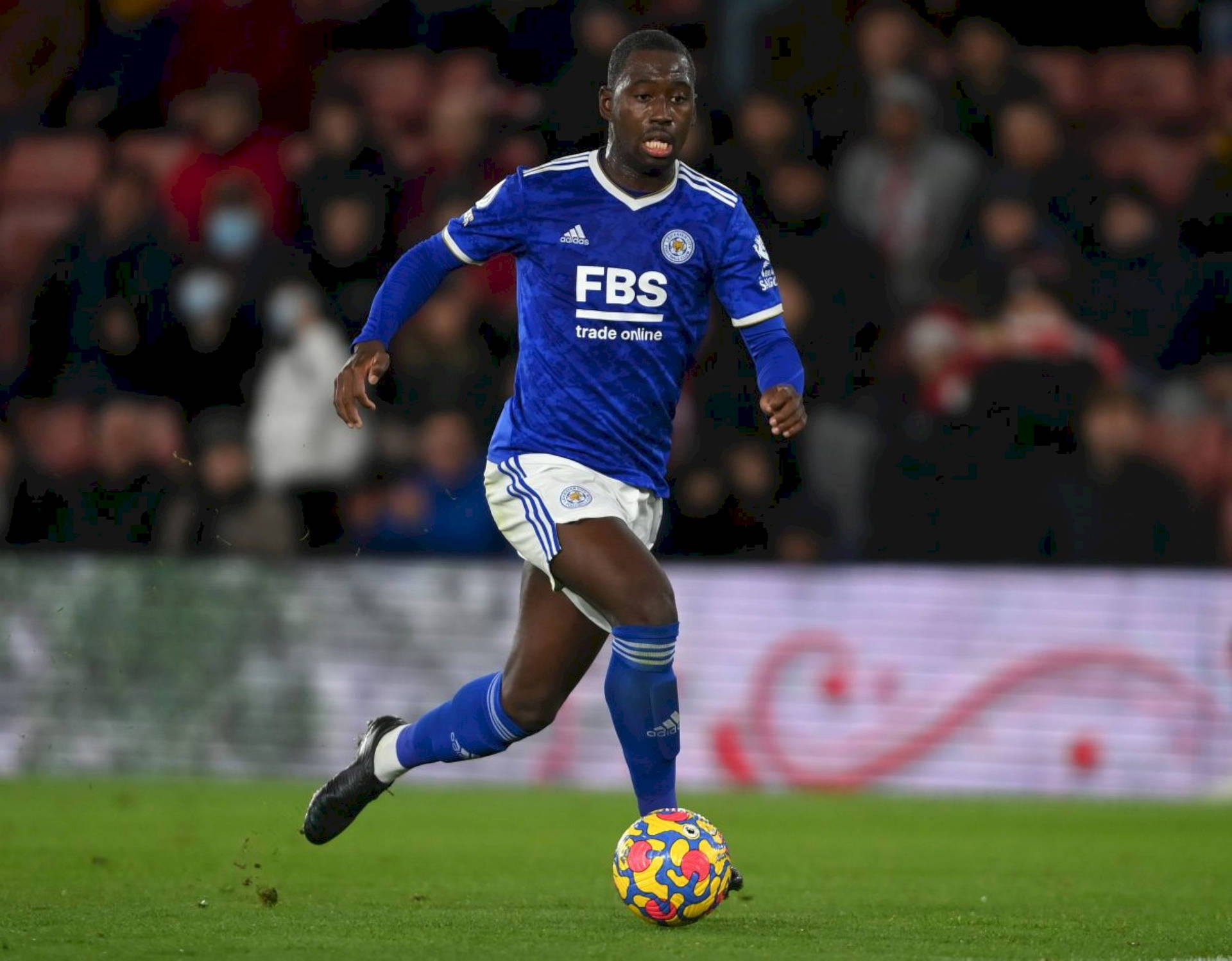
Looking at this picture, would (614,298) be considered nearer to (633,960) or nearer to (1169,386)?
(633,960)

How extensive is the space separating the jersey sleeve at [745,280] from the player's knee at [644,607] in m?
0.89

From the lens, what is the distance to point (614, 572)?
5758mm

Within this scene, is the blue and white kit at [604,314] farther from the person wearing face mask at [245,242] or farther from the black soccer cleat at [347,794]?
the person wearing face mask at [245,242]

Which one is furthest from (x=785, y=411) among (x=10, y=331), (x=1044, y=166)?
(x=10, y=331)

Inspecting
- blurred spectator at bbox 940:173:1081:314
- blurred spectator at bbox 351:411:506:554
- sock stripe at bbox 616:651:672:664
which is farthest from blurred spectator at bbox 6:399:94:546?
sock stripe at bbox 616:651:672:664

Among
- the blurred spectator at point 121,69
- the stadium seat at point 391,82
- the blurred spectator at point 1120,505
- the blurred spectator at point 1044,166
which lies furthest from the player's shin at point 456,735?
the blurred spectator at point 121,69

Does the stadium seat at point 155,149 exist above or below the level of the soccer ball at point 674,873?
above

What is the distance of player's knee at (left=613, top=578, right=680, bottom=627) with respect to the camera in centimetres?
573

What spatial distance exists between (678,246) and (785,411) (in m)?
0.73

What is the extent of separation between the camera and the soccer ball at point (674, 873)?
554cm

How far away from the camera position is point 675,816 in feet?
18.9

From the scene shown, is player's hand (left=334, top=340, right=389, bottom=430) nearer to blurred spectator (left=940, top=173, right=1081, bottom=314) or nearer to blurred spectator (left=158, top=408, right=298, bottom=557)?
blurred spectator (left=158, top=408, right=298, bottom=557)

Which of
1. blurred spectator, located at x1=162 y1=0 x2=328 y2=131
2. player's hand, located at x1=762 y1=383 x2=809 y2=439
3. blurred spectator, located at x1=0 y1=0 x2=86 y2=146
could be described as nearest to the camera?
player's hand, located at x1=762 y1=383 x2=809 y2=439

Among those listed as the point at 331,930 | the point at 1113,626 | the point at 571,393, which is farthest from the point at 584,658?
the point at 1113,626
